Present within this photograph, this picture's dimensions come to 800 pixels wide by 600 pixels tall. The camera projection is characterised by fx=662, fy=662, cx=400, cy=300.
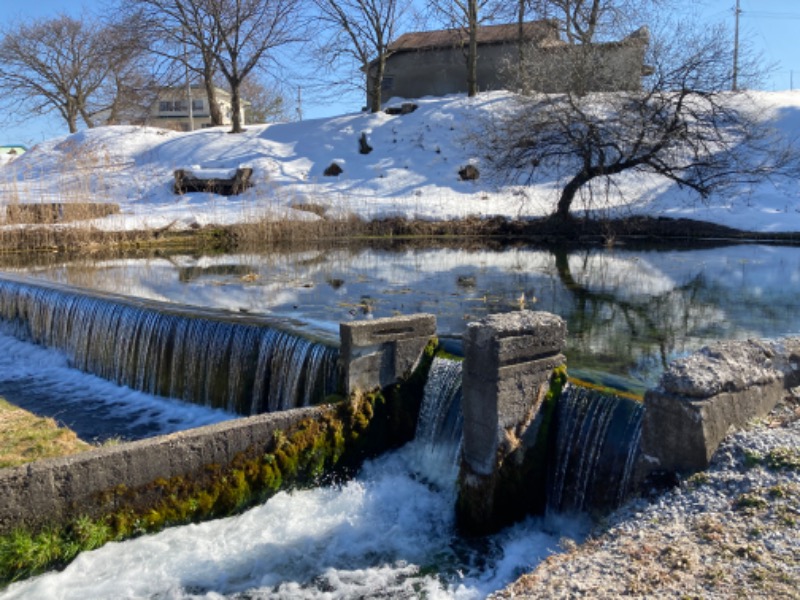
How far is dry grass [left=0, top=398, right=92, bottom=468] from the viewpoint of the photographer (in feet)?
17.3

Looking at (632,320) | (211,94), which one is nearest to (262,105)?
(211,94)

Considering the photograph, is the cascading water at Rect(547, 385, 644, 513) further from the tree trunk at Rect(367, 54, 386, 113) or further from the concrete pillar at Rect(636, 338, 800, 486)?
the tree trunk at Rect(367, 54, 386, 113)

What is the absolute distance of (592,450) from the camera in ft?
16.5

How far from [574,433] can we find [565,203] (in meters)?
17.1

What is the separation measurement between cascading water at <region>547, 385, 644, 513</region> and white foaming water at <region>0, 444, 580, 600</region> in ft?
1.28

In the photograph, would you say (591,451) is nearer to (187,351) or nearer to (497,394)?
(497,394)

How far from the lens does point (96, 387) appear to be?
8.55 metres

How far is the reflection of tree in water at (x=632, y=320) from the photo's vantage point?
293 inches

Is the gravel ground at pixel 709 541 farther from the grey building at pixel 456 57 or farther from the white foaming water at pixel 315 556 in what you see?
the grey building at pixel 456 57

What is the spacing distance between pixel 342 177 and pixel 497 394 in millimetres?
23379

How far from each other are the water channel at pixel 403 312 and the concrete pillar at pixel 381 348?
63cm

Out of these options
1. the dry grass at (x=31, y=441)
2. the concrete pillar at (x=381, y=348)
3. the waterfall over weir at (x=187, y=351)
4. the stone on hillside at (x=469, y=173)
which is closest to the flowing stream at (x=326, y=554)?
the concrete pillar at (x=381, y=348)

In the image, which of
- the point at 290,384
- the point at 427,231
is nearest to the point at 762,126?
the point at 427,231

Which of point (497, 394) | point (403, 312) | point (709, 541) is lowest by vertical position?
point (709, 541)
